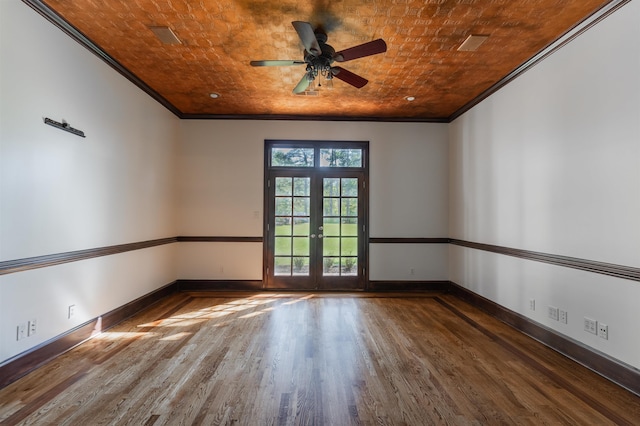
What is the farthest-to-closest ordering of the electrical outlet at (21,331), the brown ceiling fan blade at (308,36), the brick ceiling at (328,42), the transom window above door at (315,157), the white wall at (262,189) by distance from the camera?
the transom window above door at (315,157)
the white wall at (262,189)
the brick ceiling at (328,42)
the electrical outlet at (21,331)
the brown ceiling fan blade at (308,36)

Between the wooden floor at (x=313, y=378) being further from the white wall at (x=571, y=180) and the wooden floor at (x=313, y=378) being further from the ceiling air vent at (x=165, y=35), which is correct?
the ceiling air vent at (x=165, y=35)

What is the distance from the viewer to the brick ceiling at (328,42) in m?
2.63

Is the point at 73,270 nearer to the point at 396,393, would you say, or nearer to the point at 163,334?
the point at 163,334

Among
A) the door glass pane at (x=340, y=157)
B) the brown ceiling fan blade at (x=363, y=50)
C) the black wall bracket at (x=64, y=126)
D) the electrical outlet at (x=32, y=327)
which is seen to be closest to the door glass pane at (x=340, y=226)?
the door glass pane at (x=340, y=157)

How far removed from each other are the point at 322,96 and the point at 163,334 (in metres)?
3.66

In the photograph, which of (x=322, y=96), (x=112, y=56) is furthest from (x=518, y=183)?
(x=112, y=56)

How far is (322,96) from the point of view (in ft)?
15.1

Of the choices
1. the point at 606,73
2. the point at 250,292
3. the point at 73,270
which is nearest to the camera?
the point at 606,73

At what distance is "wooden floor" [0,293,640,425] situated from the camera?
6.79 ft

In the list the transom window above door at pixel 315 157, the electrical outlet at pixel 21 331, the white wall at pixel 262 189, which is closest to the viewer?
the electrical outlet at pixel 21 331

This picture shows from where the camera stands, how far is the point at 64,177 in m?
2.96

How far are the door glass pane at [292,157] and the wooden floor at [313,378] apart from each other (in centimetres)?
272

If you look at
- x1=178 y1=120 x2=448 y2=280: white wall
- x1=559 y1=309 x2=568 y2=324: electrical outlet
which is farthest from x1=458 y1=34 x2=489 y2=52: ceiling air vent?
x1=559 y1=309 x2=568 y2=324: electrical outlet

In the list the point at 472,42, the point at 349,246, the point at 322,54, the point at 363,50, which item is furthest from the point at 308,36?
the point at 349,246
